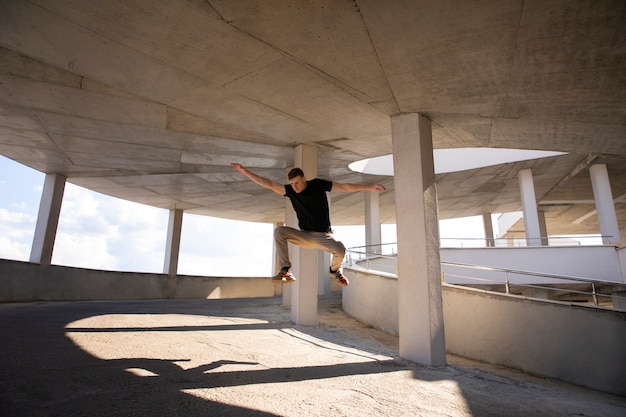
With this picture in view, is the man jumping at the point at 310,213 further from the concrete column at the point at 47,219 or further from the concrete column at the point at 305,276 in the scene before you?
the concrete column at the point at 47,219

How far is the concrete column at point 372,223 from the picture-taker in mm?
19266

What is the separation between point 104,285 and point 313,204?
607 inches

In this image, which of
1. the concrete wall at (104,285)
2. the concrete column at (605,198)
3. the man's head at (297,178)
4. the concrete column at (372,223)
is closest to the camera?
the man's head at (297,178)

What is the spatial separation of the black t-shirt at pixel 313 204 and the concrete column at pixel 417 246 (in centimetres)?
231

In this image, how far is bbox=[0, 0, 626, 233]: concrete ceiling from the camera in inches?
198

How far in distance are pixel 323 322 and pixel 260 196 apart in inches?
358

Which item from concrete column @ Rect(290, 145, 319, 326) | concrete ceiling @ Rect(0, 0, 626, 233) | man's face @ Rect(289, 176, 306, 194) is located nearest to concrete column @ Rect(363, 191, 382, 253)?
concrete ceiling @ Rect(0, 0, 626, 233)

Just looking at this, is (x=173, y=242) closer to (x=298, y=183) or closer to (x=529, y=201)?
(x=298, y=183)

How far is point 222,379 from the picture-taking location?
4172mm

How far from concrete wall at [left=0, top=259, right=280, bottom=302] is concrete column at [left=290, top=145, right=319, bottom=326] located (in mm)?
10283

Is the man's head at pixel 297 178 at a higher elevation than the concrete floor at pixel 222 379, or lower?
higher

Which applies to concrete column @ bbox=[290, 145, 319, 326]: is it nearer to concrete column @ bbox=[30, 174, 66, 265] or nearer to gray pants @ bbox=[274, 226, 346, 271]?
gray pants @ bbox=[274, 226, 346, 271]

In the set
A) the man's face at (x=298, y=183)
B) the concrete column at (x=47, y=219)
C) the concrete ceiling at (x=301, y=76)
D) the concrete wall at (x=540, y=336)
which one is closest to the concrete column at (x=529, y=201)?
the concrete ceiling at (x=301, y=76)

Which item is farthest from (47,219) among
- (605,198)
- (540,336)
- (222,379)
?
(605,198)
